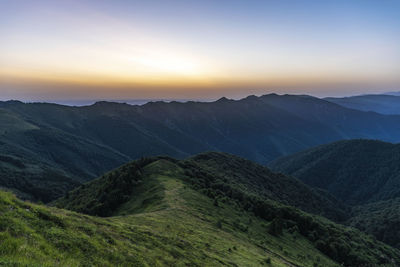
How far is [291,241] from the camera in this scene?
6088cm

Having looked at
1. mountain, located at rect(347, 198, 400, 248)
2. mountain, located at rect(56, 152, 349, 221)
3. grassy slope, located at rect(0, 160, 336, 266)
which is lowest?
mountain, located at rect(347, 198, 400, 248)

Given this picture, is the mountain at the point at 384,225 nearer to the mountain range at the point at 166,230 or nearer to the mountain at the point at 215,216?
the mountain at the point at 215,216

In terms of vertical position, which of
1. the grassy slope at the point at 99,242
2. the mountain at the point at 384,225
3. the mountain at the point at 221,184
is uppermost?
the grassy slope at the point at 99,242

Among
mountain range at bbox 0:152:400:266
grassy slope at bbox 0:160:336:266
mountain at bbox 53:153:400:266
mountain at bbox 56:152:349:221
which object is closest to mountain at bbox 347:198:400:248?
mountain at bbox 56:152:349:221

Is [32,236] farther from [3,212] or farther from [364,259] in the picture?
[364,259]

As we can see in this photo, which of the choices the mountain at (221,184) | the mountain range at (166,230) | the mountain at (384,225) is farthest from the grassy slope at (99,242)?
the mountain at (384,225)

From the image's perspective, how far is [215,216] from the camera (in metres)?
53.5

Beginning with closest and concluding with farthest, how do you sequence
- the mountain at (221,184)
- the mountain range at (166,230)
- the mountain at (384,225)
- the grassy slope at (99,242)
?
the grassy slope at (99,242)
the mountain range at (166,230)
the mountain at (221,184)
the mountain at (384,225)

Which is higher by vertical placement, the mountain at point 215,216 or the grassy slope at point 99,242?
the grassy slope at point 99,242

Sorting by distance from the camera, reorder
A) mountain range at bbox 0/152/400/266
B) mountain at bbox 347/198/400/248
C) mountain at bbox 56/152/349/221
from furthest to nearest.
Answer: mountain at bbox 347/198/400/248 < mountain at bbox 56/152/349/221 < mountain range at bbox 0/152/400/266

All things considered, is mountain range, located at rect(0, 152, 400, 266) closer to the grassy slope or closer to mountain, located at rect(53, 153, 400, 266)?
the grassy slope

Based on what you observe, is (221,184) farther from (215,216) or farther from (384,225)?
(384,225)

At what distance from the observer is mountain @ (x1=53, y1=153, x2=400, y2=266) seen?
38.9m

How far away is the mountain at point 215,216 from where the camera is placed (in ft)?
128
